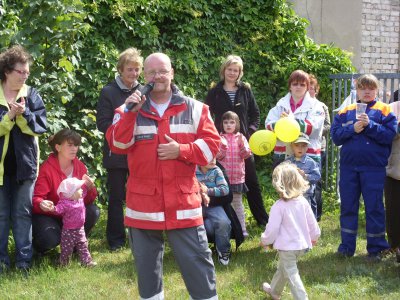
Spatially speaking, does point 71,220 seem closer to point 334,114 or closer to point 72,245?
point 72,245

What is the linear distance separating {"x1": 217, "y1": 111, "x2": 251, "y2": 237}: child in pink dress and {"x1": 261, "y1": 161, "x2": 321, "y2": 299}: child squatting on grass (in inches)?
69.2

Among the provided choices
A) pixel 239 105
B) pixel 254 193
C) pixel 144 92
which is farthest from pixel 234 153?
pixel 144 92

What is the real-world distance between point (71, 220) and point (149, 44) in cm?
349

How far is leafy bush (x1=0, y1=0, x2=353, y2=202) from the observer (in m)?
6.26

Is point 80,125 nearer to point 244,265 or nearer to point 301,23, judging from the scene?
point 244,265

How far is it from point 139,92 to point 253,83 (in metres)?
6.04

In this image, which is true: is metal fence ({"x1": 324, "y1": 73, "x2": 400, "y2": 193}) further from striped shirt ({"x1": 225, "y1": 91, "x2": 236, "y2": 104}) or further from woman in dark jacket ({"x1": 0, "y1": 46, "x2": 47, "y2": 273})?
woman in dark jacket ({"x1": 0, "y1": 46, "x2": 47, "y2": 273})

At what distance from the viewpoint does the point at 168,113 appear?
4.04 m

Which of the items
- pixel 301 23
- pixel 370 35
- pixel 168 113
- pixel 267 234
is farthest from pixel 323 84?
pixel 168 113

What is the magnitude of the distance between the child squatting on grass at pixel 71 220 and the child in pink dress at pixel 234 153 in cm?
168

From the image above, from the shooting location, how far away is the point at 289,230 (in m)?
4.80

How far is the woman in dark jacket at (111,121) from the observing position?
20.9 feet

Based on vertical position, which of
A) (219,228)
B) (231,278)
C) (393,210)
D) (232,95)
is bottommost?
(231,278)

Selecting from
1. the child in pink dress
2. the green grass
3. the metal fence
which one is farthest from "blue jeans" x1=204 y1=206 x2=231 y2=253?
the metal fence
